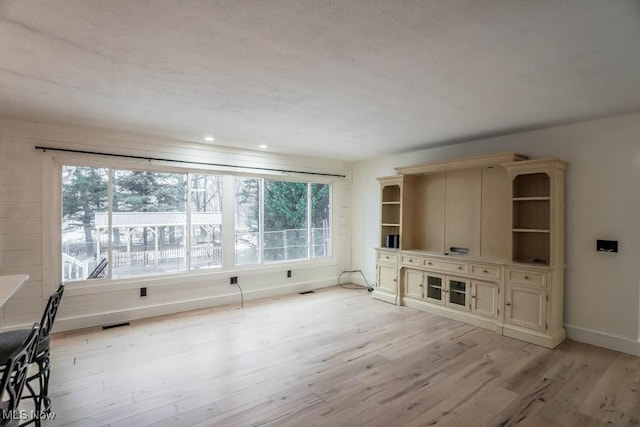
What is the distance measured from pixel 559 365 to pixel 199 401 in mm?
3211

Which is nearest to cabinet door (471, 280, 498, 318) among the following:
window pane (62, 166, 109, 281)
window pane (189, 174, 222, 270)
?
window pane (189, 174, 222, 270)

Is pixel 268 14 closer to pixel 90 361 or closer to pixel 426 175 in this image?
pixel 90 361

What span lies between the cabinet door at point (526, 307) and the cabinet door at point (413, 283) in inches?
47.5

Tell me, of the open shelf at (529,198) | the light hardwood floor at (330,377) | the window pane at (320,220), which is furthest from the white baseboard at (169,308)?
the open shelf at (529,198)

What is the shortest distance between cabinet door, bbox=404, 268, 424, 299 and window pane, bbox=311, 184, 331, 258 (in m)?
1.79

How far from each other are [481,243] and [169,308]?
4388 millimetres

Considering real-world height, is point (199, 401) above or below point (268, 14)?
below

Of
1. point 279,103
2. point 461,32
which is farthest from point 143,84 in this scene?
point 461,32

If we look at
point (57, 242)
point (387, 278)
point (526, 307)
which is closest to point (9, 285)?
point (57, 242)

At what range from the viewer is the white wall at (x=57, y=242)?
357 cm

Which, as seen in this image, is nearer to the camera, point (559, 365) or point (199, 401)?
point (199, 401)

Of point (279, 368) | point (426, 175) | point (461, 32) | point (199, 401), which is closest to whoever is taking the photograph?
point (461, 32)

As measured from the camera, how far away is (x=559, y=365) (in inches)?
121

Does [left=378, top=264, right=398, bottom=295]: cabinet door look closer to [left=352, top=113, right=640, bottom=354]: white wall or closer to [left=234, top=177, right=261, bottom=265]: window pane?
[left=234, top=177, right=261, bottom=265]: window pane
